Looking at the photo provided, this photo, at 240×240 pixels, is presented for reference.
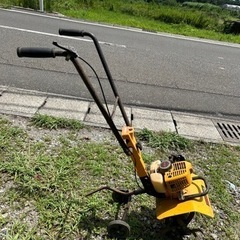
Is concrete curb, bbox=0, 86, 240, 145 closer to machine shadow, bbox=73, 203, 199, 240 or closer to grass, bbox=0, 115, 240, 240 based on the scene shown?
grass, bbox=0, 115, 240, 240

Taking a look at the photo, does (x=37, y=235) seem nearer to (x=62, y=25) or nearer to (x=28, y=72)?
(x=28, y=72)

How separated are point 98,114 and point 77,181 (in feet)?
4.13

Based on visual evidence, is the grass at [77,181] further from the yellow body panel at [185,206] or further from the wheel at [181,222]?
the yellow body panel at [185,206]

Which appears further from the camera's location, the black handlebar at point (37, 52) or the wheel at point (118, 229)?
the wheel at point (118, 229)

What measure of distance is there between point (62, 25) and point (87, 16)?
274 centimetres

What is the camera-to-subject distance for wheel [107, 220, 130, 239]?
1988 mm

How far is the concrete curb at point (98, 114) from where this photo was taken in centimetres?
345

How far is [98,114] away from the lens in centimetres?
359

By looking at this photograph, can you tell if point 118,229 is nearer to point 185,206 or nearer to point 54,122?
point 185,206

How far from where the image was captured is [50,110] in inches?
139

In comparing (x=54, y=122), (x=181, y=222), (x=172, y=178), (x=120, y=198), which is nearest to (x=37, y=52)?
(x=172, y=178)

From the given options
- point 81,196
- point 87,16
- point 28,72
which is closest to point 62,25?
point 87,16

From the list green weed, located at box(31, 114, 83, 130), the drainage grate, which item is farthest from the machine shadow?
the drainage grate

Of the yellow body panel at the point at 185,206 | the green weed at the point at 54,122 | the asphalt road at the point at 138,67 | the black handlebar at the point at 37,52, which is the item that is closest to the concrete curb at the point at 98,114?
the green weed at the point at 54,122
